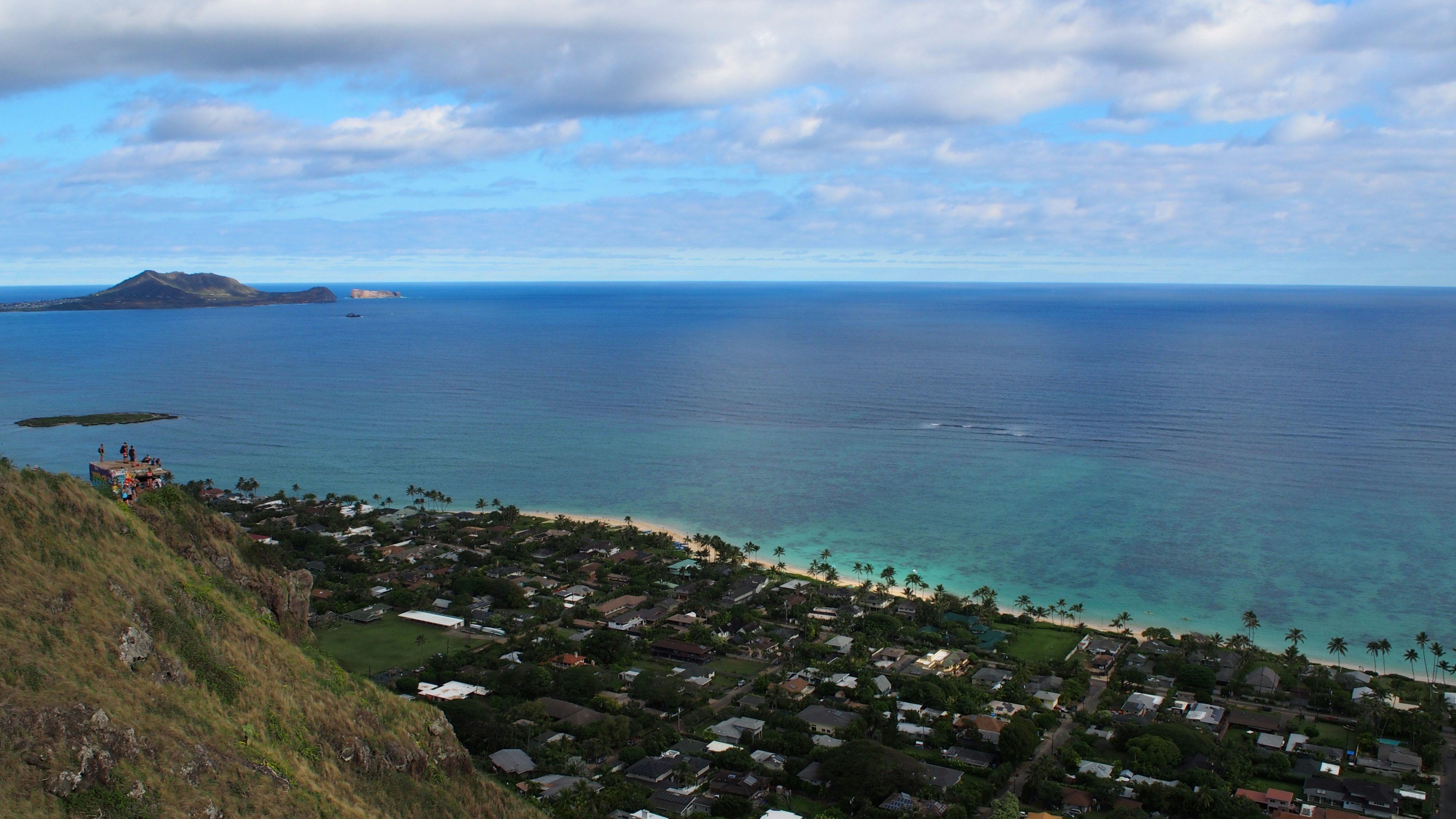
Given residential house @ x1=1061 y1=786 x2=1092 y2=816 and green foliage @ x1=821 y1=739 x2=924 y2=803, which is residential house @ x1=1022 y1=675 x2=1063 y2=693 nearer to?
residential house @ x1=1061 y1=786 x2=1092 y2=816

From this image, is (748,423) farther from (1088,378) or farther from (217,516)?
(217,516)

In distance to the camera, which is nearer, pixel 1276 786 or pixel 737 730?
pixel 1276 786

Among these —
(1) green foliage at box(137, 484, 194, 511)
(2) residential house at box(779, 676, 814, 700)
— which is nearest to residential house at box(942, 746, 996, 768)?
(2) residential house at box(779, 676, 814, 700)

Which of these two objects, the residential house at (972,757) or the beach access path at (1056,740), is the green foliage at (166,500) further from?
the residential house at (972,757)

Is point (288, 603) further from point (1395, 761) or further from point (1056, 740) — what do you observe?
point (1395, 761)

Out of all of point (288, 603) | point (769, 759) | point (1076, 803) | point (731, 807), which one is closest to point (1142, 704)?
point (1076, 803)

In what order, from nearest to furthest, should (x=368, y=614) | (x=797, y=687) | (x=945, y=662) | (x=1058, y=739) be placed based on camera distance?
(x=1058, y=739) → (x=797, y=687) → (x=945, y=662) → (x=368, y=614)
